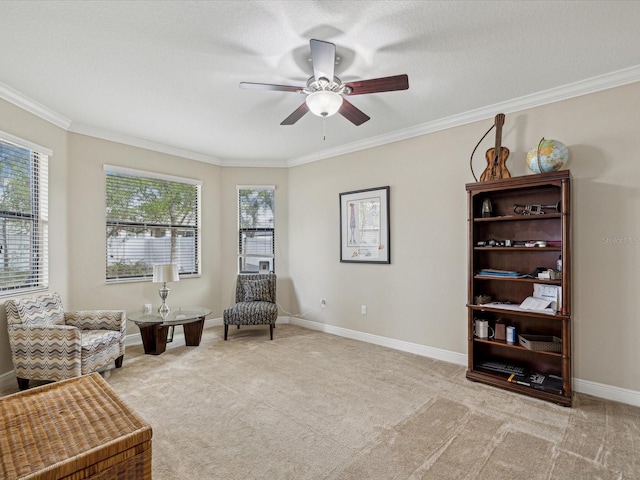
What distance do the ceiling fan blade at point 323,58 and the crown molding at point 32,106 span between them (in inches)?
112

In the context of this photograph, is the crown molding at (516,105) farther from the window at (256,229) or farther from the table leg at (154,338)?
the table leg at (154,338)

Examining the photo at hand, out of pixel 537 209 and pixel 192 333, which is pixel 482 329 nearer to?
pixel 537 209

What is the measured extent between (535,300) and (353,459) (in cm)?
211

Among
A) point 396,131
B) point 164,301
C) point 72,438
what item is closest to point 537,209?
point 396,131

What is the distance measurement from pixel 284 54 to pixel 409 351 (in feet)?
11.2

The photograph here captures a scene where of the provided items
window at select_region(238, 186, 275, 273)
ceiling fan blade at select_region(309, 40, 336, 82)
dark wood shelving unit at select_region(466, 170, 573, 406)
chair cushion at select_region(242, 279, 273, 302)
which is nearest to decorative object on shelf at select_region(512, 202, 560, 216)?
dark wood shelving unit at select_region(466, 170, 573, 406)

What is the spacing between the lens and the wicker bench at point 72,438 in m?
1.16

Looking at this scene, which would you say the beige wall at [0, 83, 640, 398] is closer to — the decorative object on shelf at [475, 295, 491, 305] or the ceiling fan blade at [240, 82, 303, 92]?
the decorative object on shelf at [475, 295, 491, 305]

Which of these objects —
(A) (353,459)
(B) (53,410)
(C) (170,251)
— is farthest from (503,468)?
(C) (170,251)

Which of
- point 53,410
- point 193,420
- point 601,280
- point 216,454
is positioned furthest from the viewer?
point 601,280

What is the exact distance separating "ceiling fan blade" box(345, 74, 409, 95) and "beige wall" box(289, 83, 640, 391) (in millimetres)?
1723

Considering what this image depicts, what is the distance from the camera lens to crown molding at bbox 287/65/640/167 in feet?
9.11

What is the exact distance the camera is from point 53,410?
1.53 metres

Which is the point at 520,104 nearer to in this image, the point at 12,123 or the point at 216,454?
the point at 216,454
